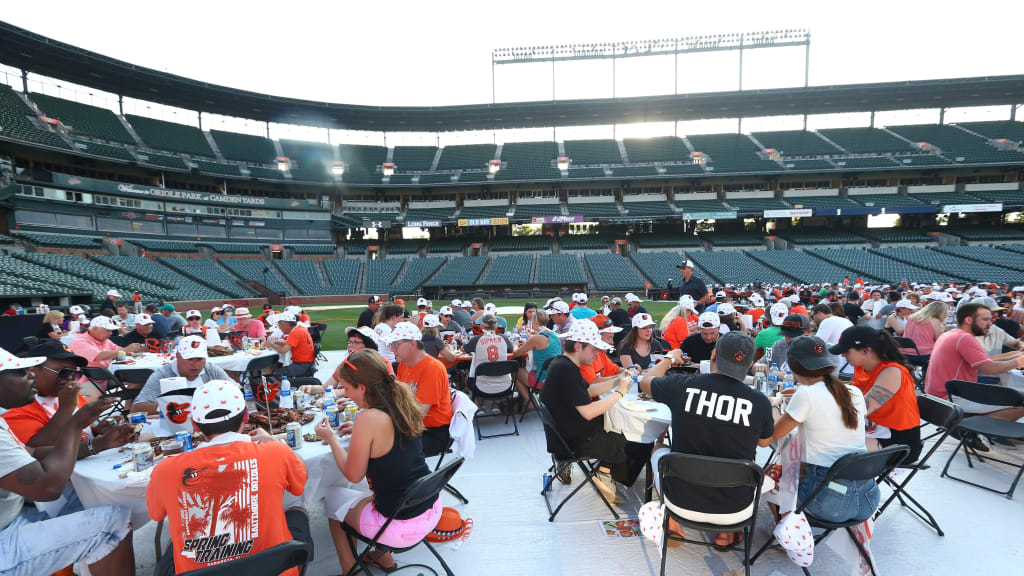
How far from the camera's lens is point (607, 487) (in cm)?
477

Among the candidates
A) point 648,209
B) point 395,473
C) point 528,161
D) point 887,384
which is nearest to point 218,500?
point 395,473

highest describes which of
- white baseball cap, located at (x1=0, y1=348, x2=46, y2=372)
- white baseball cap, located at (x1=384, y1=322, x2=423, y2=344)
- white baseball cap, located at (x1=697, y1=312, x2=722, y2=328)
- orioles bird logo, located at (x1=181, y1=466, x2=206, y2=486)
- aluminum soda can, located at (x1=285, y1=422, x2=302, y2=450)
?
white baseball cap, located at (x1=0, y1=348, x2=46, y2=372)

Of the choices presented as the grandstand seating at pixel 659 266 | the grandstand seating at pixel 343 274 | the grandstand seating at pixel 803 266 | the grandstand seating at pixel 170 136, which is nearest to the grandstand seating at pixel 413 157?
the grandstand seating at pixel 343 274

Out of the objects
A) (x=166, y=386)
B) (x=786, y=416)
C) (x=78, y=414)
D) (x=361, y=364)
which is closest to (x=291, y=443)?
(x=361, y=364)

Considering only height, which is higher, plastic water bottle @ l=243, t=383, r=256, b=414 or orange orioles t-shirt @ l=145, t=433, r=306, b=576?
orange orioles t-shirt @ l=145, t=433, r=306, b=576

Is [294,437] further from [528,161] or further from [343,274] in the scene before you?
[528,161]

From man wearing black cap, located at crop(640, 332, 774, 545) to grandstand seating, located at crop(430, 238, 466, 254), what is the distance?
40.9 meters

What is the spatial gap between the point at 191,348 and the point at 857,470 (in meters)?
6.03

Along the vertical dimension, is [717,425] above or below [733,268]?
above

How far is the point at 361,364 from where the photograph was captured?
113 inches

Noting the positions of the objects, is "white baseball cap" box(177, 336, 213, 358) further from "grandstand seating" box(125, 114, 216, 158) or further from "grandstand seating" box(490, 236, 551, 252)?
"grandstand seating" box(125, 114, 216, 158)

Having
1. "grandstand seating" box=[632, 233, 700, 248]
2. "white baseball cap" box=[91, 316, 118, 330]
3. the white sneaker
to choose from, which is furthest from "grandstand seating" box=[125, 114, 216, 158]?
the white sneaker

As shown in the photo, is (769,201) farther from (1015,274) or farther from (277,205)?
(277,205)

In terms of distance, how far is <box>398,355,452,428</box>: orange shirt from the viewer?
4.41 metres
